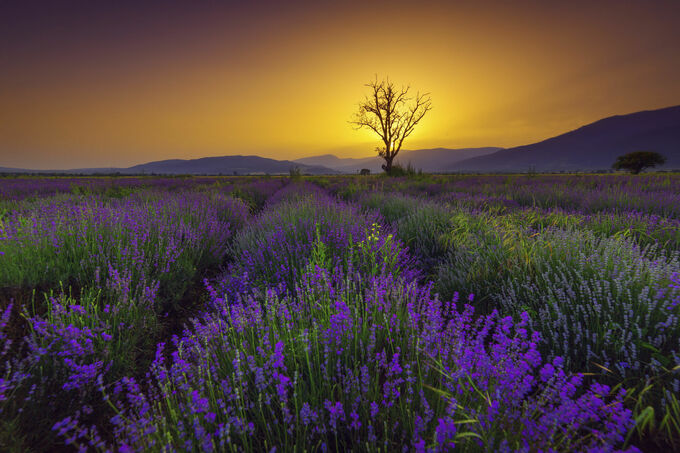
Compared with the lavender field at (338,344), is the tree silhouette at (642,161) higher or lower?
higher

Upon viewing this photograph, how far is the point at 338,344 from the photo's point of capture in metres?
1.69

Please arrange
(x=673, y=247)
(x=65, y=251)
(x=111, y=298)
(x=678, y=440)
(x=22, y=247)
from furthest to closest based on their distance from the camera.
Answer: (x=673, y=247) → (x=65, y=251) → (x=22, y=247) → (x=111, y=298) → (x=678, y=440)

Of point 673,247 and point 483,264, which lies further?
point 673,247

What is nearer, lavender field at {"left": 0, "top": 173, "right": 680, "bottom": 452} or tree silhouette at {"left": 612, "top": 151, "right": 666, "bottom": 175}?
lavender field at {"left": 0, "top": 173, "right": 680, "bottom": 452}

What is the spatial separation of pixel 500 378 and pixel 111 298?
9.87 ft

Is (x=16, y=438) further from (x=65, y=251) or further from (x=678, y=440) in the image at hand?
(x=678, y=440)

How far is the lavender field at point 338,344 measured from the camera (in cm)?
117

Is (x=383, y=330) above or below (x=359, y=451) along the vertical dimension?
above

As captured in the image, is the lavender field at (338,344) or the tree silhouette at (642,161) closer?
the lavender field at (338,344)

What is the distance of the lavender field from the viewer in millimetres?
1166

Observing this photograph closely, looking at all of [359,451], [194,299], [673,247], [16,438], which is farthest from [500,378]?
[673,247]

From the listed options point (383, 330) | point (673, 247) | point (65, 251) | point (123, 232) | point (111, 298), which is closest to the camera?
point (383, 330)

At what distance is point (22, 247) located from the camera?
2764mm

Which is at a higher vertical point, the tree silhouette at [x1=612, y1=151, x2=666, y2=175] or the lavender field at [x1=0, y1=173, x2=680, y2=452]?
the tree silhouette at [x1=612, y1=151, x2=666, y2=175]
